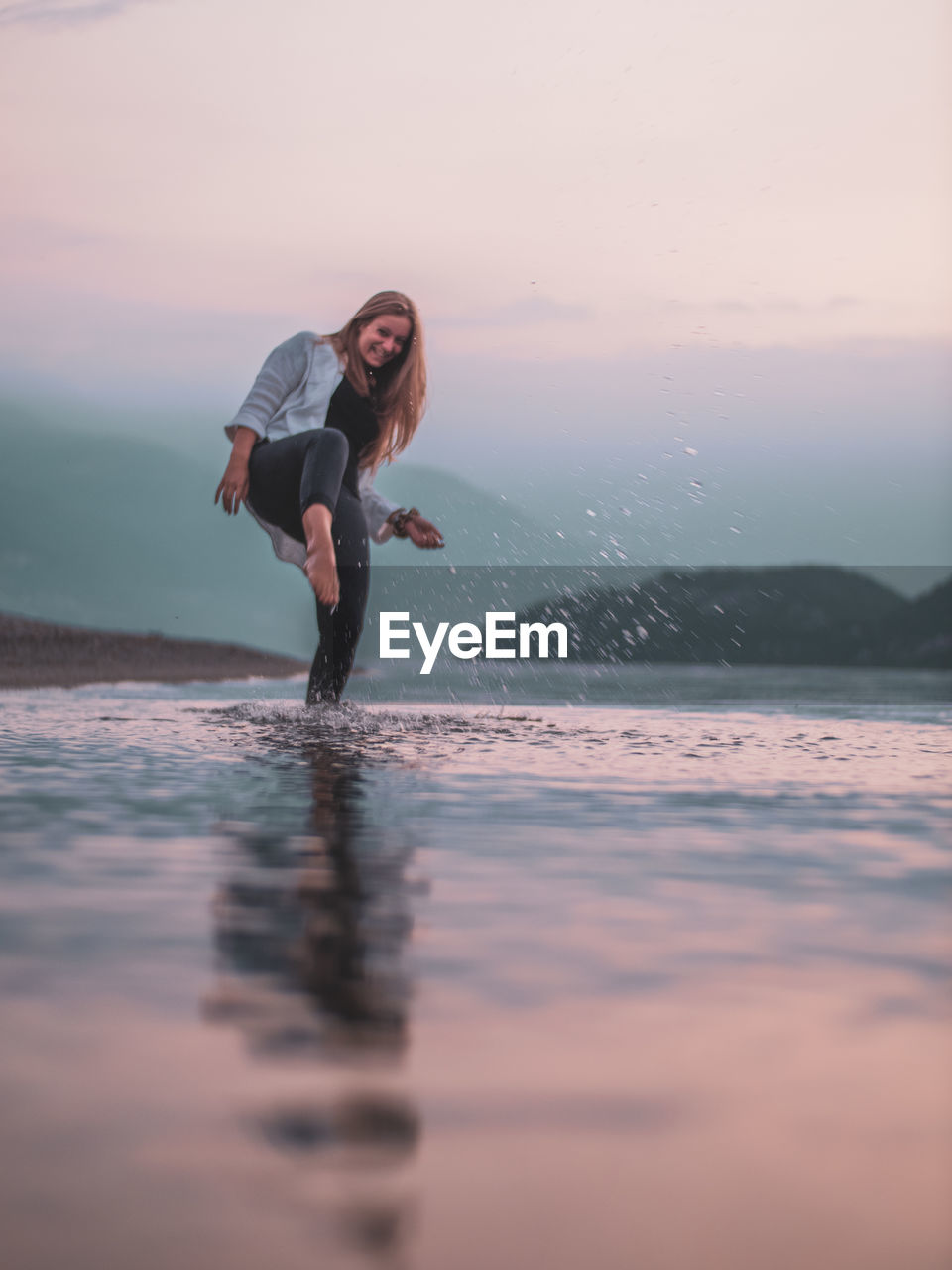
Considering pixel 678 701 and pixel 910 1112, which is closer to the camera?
pixel 910 1112

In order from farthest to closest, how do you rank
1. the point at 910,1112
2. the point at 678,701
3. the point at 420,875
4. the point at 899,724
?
the point at 678,701 → the point at 899,724 → the point at 420,875 → the point at 910,1112

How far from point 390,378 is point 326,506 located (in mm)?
1493

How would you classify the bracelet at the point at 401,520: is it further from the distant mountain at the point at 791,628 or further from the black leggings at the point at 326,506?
the distant mountain at the point at 791,628

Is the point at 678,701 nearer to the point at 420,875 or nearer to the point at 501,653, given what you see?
the point at 501,653

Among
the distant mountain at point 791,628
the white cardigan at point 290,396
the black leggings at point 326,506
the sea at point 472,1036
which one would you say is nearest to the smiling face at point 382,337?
the white cardigan at point 290,396

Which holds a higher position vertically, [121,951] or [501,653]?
[501,653]

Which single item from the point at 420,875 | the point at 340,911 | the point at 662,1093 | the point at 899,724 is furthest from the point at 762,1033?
the point at 899,724

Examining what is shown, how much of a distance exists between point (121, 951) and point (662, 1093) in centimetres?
93

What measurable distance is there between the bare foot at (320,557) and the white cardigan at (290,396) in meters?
0.89

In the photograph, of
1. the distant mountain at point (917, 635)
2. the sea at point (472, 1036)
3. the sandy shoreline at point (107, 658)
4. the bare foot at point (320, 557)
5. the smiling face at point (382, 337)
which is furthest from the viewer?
the distant mountain at point (917, 635)

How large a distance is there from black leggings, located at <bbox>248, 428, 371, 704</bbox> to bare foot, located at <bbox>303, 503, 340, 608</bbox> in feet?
0.35

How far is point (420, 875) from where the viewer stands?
8.82 ft

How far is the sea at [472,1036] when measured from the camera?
114 centimetres

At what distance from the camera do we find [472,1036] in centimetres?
162
